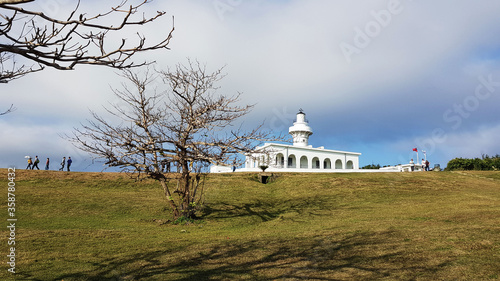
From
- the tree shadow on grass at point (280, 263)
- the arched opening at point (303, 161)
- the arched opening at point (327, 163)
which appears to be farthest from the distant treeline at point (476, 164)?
the tree shadow on grass at point (280, 263)

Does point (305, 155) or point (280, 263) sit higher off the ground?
point (305, 155)

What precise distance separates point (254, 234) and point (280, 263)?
4370mm

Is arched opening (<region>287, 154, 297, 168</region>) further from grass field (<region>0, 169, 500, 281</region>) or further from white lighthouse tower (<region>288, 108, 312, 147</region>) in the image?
grass field (<region>0, 169, 500, 281</region>)

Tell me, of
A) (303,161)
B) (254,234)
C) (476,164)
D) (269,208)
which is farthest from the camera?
(303,161)

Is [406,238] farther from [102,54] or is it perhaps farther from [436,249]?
[102,54]

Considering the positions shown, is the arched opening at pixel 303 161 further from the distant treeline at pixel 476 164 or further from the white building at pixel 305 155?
the distant treeline at pixel 476 164

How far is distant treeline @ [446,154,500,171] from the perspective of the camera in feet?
131

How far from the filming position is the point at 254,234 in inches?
481

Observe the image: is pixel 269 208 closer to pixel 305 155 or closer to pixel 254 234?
pixel 254 234

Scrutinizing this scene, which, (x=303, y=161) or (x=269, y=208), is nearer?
(x=269, y=208)

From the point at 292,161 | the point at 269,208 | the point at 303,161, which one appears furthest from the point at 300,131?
the point at 269,208

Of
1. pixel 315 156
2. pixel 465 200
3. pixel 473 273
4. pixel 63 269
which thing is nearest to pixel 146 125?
pixel 63 269

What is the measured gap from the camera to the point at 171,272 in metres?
7.43

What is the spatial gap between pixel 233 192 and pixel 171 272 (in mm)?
15961
